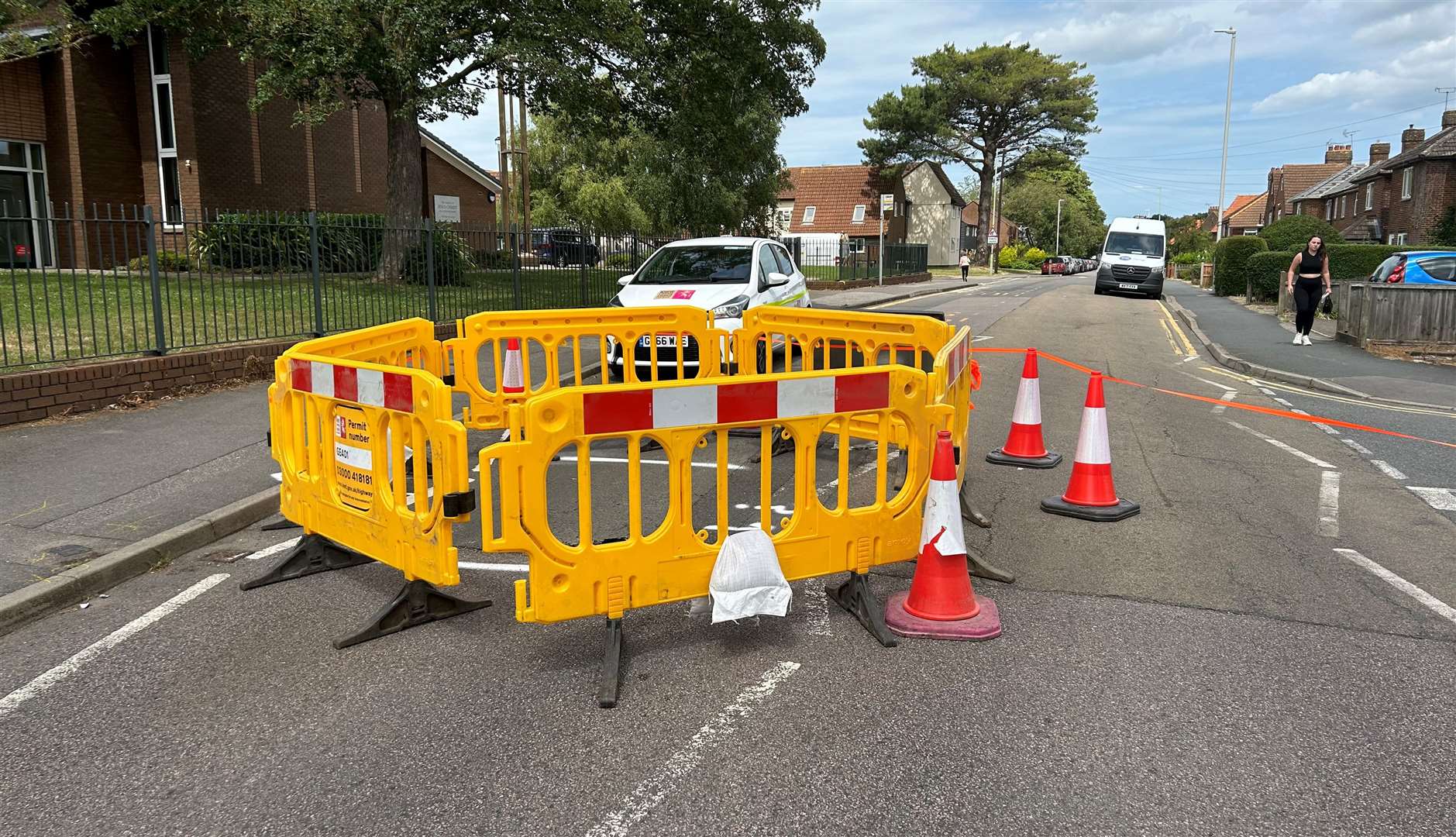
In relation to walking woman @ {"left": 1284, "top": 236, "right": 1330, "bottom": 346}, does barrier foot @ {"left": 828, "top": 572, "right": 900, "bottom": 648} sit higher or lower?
lower

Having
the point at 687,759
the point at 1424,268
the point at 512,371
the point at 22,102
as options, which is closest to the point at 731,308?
the point at 512,371

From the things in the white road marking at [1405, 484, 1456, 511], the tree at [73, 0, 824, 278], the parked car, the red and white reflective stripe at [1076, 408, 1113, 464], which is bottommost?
the white road marking at [1405, 484, 1456, 511]

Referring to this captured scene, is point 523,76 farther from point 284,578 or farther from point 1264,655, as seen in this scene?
point 1264,655

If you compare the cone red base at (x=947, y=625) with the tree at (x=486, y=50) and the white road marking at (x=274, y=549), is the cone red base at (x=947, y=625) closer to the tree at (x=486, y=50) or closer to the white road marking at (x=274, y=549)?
the white road marking at (x=274, y=549)

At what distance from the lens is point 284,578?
17.1ft

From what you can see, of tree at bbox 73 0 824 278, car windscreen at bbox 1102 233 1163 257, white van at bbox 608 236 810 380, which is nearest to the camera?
white van at bbox 608 236 810 380

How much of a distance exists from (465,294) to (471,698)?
1295 centimetres

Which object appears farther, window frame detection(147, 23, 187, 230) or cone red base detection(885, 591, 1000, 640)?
window frame detection(147, 23, 187, 230)

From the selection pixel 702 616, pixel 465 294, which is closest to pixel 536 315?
pixel 702 616

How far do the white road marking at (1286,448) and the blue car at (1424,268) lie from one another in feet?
32.9

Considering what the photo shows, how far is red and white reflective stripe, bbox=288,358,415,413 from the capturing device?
14.1 feet

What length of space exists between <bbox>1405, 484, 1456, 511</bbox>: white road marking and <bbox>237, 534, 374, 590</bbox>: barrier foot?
7201 mm

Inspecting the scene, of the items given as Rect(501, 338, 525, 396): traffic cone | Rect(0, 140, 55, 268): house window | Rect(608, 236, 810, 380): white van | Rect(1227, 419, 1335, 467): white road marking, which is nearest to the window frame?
Rect(0, 140, 55, 268): house window

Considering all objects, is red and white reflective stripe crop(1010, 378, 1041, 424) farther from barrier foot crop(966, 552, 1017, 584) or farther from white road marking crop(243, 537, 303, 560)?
white road marking crop(243, 537, 303, 560)
